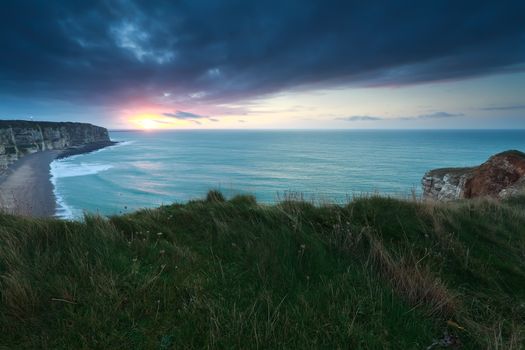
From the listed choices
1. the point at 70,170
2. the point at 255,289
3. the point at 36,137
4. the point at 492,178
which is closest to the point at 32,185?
the point at 70,170

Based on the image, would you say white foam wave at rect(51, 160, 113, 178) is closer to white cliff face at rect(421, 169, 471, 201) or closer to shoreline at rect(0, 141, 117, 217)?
shoreline at rect(0, 141, 117, 217)

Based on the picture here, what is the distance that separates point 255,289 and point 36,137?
492 feet

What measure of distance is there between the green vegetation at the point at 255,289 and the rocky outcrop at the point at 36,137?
100m

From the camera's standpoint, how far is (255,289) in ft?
9.18

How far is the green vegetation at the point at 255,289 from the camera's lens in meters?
2.19

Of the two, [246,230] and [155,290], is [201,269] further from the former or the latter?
[246,230]

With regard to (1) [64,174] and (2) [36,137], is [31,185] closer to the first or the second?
(1) [64,174]

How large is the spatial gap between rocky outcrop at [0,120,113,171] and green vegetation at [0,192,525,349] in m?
100

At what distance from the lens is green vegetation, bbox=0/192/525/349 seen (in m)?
2.19

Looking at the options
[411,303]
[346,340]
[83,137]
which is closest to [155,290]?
[346,340]

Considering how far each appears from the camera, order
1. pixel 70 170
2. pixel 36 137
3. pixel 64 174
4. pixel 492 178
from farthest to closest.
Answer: pixel 36 137 → pixel 70 170 → pixel 64 174 → pixel 492 178

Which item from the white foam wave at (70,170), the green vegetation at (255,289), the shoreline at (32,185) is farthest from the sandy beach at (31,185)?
the green vegetation at (255,289)

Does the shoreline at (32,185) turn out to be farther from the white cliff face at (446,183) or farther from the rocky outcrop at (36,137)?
the white cliff face at (446,183)

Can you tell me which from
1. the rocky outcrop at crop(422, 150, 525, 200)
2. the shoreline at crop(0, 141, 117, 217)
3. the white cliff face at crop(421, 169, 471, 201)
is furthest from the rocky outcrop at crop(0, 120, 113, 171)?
the rocky outcrop at crop(422, 150, 525, 200)
